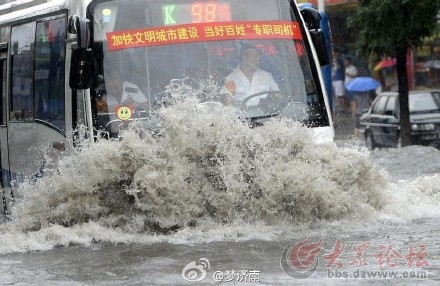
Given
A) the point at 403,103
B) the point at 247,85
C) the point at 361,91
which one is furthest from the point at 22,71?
the point at 361,91

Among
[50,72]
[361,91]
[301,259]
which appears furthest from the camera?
[361,91]

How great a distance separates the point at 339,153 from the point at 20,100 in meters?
4.14

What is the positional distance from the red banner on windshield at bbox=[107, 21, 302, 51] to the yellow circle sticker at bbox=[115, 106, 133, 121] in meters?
0.61

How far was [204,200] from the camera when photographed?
9.93 metres

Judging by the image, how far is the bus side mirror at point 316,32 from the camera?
11742mm

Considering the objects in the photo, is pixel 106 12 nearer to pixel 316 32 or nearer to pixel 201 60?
pixel 201 60

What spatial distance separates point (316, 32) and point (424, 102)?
44.4ft

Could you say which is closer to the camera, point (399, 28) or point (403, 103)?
point (399, 28)

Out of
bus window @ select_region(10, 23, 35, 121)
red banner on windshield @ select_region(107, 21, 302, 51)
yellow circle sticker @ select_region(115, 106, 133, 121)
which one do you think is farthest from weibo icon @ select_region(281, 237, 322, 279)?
bus window @ select_region(10, 23, 35, 121)

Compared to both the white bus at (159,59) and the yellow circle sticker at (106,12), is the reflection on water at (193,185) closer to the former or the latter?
the white bus at (159,59)

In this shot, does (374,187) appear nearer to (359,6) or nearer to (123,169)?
(123,169)

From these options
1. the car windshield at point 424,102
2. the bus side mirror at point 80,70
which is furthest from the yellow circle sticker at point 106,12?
the car windshield at point 424,102

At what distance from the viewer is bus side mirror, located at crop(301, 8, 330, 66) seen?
1174 cm

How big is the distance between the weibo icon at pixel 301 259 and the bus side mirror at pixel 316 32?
2910 millimetres
